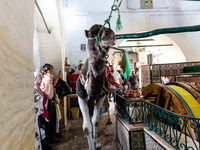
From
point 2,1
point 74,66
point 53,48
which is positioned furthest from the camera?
point 74,66

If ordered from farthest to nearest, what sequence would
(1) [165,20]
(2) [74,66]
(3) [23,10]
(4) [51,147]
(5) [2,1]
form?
(1) [165,20]
(2) [74,66]
(4) [51,147]
(3) [23,10]
(5) [2,1]

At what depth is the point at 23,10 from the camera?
489mm

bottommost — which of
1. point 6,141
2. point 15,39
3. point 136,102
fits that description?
point 136,102

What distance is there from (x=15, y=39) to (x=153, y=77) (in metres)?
4.36

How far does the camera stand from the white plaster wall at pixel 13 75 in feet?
1.09

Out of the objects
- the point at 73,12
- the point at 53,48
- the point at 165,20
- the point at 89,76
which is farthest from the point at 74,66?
the point at 165,20

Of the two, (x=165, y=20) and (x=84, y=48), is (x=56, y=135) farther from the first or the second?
(x=165, y=20)

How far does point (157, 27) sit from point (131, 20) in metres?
1.43

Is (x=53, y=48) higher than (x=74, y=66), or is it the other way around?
(x=53, y=48)

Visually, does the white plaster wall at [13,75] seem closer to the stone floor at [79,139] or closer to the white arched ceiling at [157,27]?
the stone floor at [79,139]

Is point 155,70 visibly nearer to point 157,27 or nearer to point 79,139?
point 79,139

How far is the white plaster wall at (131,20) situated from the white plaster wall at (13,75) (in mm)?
5472

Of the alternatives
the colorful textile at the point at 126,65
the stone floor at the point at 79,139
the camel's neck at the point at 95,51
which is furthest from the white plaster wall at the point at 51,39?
the colorful textile at the point at 126,65

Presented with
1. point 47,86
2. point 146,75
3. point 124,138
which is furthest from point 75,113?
point 146,75
